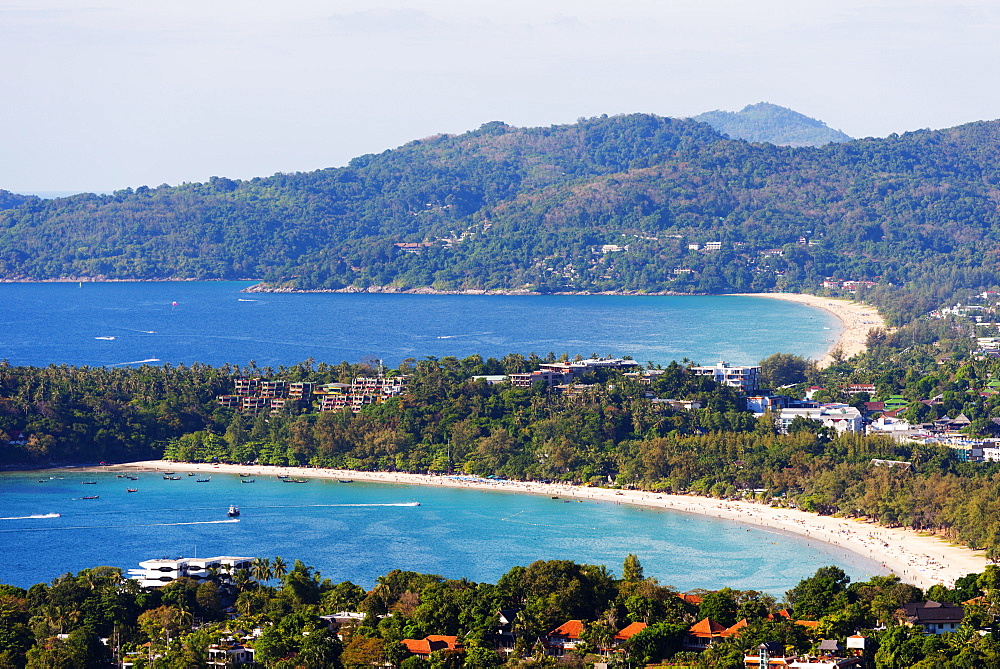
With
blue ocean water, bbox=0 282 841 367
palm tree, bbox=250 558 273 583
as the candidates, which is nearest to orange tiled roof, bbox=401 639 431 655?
palm tree, bbox=250 558 273 583

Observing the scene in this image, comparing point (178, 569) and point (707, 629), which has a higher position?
point (707, 629)

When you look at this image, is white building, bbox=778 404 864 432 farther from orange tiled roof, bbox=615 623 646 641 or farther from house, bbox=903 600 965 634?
orange tiled roof, bbox=615 623 646 641

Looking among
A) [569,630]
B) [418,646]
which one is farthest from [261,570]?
[569,630]

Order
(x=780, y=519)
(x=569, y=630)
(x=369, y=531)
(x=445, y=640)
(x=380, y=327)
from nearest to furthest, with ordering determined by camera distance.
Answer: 1. (x=445, y=640)
2. (x=569, y=630)
3. (x=369, y=531)
4. (x=780, y=519)
5. (x=380, y=327)

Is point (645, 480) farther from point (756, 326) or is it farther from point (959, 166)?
point (959, 166)

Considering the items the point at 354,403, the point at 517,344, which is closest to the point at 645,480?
the point at 354,403

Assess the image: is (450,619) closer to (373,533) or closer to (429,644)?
(429,644)
